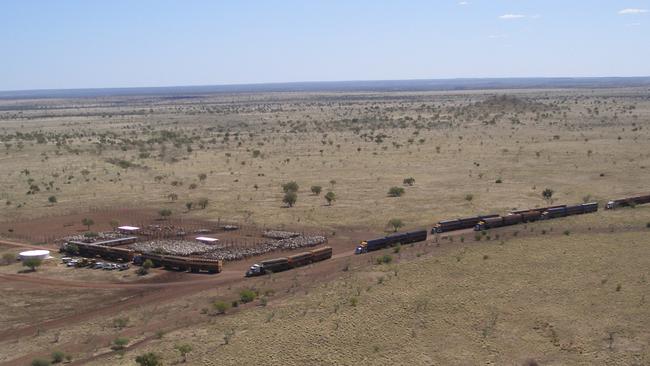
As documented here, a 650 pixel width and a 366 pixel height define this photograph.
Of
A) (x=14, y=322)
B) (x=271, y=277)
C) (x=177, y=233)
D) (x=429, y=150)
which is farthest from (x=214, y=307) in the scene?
(x=429, y=150)

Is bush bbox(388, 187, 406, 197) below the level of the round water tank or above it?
above

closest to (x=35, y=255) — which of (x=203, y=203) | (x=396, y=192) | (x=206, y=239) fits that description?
(x=206, y=239)

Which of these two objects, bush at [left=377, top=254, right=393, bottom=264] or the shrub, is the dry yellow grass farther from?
the shrub

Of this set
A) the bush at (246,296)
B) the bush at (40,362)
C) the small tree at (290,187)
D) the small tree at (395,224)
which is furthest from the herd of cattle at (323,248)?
the small tree at (290,187)

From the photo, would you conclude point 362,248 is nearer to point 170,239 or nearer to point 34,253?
point 170,239

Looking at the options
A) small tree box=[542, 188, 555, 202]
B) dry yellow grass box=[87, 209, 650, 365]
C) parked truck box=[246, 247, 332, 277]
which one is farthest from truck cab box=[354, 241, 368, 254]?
small tree box=[542, 188, 555, 202]
